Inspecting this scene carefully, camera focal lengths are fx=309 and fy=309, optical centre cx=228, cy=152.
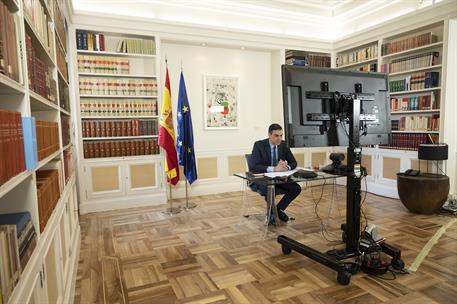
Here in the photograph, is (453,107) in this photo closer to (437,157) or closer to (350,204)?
(437,157)

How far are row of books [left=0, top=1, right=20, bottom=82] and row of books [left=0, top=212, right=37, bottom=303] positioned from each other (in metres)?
0.61

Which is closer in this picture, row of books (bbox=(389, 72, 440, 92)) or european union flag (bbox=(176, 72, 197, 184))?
row of books (bbox=(389, 72, 440, 92))

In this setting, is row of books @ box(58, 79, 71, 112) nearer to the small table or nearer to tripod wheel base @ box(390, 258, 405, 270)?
the small table

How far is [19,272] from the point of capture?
46.7 inches

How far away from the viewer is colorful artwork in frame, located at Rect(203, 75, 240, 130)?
561 centimetres

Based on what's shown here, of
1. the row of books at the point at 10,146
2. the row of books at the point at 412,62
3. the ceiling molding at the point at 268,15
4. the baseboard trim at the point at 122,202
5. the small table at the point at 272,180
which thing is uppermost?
the ceiling molding at the point at 268,15

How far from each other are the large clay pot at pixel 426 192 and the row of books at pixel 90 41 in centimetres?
478

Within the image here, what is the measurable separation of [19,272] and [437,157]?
4.60 meters

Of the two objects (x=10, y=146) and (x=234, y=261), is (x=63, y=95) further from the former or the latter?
(x=234, y=261)

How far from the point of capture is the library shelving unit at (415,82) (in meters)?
4.55

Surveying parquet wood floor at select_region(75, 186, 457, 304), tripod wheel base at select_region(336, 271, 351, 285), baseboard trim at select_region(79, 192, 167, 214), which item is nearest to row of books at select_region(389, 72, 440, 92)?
parquet wood floor at select_region(75, 186, 457, 304)

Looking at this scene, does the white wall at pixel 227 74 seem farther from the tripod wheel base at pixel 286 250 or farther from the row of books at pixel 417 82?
the tripod wheel base at pixel 286 250

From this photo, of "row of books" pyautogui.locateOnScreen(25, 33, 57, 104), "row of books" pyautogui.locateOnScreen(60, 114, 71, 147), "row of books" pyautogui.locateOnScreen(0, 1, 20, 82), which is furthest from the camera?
"row of books" pyautogui.locateOnScreen(60, 114, 71, 147)

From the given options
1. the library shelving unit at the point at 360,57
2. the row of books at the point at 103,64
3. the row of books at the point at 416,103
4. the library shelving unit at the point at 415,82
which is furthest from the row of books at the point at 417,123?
the row of books at the point at 103,64
